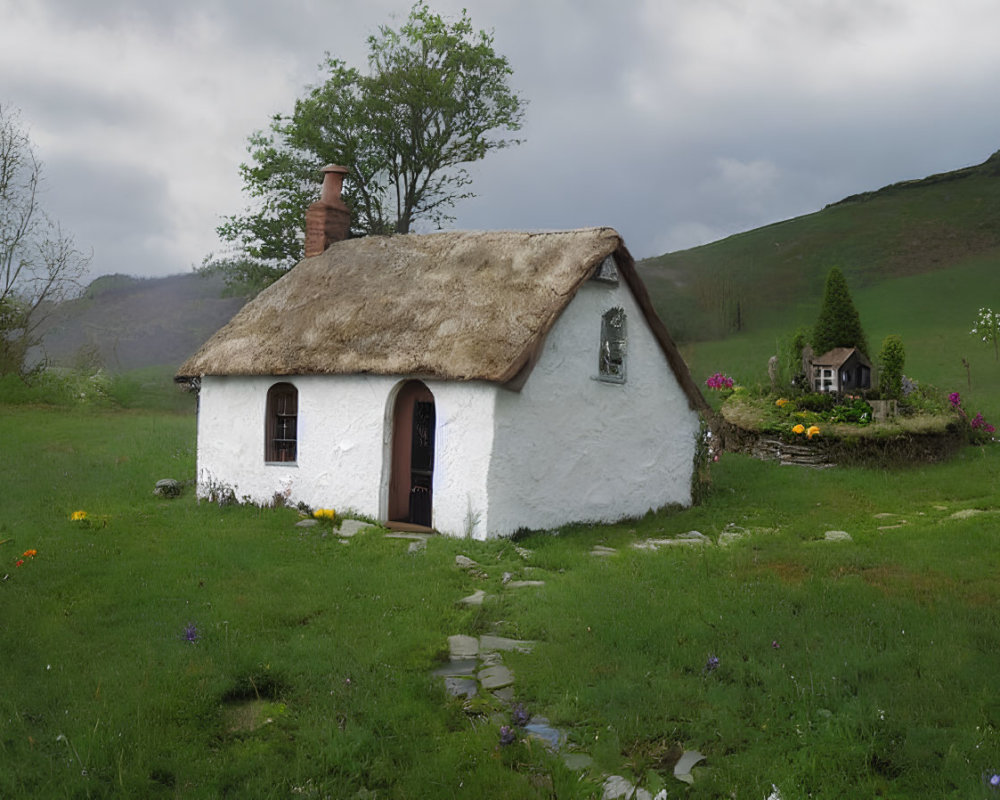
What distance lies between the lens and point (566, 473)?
43.5 ft

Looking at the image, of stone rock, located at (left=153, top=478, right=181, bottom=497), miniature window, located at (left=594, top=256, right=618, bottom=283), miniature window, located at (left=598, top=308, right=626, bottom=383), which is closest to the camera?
miniature window, located at (left=594, top=256, right=618, bottom=283)

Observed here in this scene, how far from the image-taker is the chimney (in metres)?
17.2

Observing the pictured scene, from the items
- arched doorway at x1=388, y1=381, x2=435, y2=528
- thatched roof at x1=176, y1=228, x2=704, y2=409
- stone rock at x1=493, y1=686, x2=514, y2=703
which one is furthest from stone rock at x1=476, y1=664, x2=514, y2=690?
arched doorway at x1=388, y1=381, x2=435, y2=528

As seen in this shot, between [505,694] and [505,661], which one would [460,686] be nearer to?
[505,694]

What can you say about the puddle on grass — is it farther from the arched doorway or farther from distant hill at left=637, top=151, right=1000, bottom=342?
distant hill at left=637, top=151, right=1000, bottom=342

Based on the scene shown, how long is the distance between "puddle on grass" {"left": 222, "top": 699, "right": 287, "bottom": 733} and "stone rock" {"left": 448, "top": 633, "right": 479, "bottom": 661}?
5.36 ft

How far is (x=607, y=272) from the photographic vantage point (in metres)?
13.7

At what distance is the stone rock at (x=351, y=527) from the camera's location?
476 inches

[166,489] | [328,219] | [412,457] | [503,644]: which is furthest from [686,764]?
[328,219]

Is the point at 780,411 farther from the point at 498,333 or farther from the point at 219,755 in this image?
the point at 219,755

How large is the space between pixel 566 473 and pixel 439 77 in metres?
22.0

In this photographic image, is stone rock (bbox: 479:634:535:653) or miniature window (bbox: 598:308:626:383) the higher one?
miniature window (bbox: 598:308:626:383)

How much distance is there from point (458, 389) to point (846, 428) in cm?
1054

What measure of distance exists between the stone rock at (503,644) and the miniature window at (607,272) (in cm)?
737
